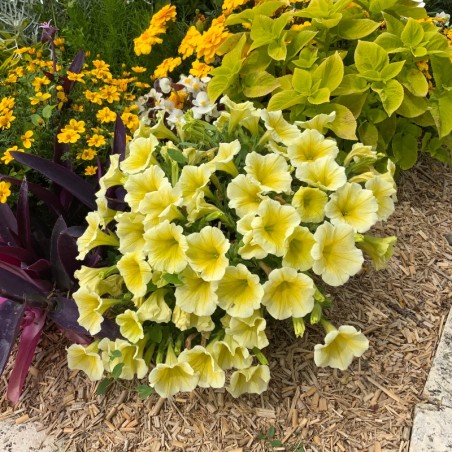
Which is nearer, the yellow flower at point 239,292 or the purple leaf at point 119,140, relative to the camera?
the yellow flower at point 239,292

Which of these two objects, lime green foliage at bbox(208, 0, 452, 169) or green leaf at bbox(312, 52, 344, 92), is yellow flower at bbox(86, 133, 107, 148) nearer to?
lime green foliage at bbox(208, 0, 452, 169)

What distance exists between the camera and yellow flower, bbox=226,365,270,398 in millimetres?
1825

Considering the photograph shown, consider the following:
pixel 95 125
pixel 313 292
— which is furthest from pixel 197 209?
pixel 95 125

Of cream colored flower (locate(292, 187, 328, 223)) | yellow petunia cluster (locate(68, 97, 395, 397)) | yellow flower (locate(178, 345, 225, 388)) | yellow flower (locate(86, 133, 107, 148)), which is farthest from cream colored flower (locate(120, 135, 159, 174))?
yellow flower (locate(178, 345, 225, 388))

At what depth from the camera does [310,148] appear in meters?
1.92

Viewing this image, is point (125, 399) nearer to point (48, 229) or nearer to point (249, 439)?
point (249, 439)

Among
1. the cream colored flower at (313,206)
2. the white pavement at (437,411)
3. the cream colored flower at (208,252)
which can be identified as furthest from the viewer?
the white pavement at (437,411)

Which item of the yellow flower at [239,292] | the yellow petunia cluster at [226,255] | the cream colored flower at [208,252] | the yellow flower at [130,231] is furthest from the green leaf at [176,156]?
the yellow flower at [239,292]

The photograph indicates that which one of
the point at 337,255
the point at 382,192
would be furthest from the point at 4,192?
the point at 382,192

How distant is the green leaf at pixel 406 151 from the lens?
8.67ft

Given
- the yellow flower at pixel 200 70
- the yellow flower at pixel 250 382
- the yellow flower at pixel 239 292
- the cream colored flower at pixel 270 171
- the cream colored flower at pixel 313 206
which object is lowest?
the yellow flower at pixel 250 382

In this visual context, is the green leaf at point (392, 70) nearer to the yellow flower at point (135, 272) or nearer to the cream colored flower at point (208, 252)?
the cream colored flower at point (208, 252)

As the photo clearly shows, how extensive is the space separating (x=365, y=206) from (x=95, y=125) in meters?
1.42

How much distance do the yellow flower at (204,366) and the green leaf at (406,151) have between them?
1.40m
